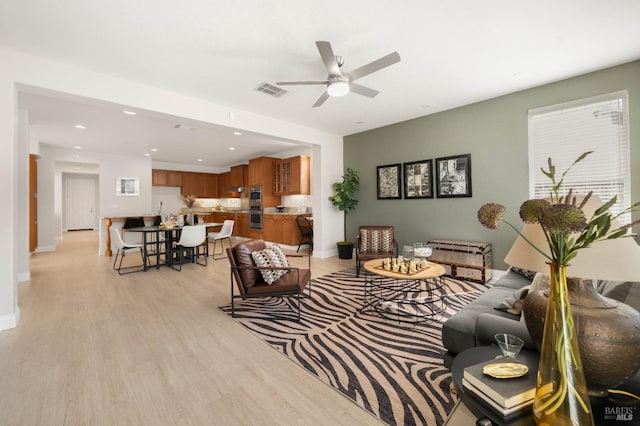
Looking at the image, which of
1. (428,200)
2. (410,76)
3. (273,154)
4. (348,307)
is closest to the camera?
(348,307)

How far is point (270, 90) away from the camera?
13.0 ft

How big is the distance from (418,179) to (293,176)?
3.57m

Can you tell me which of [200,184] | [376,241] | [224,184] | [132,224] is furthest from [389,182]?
[200,184]

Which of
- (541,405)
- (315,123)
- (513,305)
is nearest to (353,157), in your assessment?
(315,123)

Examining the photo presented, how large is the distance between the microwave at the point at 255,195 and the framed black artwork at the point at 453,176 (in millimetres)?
5151

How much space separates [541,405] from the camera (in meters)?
0.83

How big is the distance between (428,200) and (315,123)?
105 inches

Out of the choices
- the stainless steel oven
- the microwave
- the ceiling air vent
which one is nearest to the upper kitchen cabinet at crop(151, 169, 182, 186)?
the microwave

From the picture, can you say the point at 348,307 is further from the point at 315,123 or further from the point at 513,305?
the point at 315,123

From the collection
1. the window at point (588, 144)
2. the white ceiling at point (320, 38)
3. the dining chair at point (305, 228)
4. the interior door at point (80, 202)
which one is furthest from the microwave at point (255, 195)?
the interior door at point (80, 202)

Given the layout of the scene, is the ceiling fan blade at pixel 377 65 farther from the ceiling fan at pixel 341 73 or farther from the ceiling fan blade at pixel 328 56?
the ceiling fan blade at pixel 328 56

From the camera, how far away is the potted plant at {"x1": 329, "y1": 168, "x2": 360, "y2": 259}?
20.4 feet

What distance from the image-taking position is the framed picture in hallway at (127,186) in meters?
8.20

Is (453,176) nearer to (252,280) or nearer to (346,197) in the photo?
(346,197)
